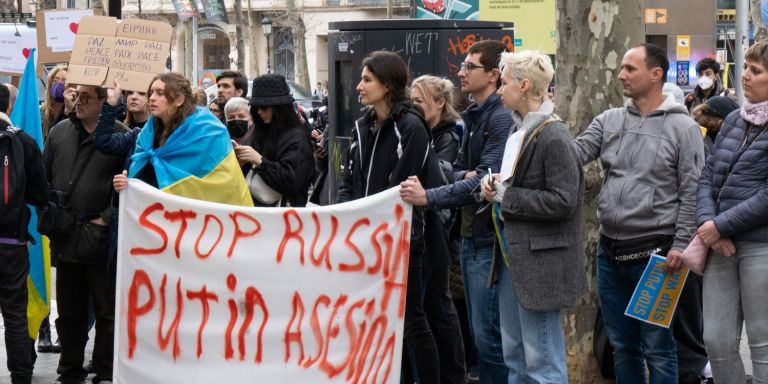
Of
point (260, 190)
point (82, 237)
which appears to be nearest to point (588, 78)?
point (260, 190)

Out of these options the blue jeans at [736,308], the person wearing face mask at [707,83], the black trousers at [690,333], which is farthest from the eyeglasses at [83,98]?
the person wearing face mask at [707,83]

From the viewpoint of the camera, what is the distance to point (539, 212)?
5.20 m

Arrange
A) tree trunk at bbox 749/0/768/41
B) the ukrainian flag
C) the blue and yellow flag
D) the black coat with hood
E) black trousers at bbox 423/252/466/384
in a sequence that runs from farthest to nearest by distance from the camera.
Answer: tree trunk at bbox 749/0/768/41 → the blue and yellow flag → the ukrainian flag → black trousers at bbox 423/252/466/384 → the black coat with hood

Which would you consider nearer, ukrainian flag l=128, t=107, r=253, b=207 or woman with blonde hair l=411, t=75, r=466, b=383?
woman with blonde hair l=411, t=75, r=466, b=383

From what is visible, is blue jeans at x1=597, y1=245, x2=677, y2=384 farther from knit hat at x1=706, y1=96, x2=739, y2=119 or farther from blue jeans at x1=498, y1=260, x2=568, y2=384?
knit hat at x1=706, y1=96, x2=739, y2=119

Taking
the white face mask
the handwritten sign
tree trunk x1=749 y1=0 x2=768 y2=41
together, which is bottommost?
the handwritten sign

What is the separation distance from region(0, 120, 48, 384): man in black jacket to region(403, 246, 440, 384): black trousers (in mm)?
2205

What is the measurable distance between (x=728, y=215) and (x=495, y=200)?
1.01 meters

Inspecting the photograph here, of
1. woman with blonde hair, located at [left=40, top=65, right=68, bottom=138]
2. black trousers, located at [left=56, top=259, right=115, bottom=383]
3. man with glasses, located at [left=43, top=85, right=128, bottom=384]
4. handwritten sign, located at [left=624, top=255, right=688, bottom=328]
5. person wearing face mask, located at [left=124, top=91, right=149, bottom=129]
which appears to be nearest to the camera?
handwritten sign, located at [left=624, top=255, right=688, bottom=328]

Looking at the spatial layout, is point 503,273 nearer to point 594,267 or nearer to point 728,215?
point 728,215

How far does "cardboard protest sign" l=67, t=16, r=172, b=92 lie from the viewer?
679 cm

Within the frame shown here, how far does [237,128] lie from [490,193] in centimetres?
287

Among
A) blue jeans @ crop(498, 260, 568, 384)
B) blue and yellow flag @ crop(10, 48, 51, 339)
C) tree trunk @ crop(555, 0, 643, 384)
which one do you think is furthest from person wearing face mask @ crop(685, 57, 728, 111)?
blue jeans @ crop(498, 260, 568, 384)

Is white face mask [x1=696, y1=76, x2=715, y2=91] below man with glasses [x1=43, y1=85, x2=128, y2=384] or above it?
above
